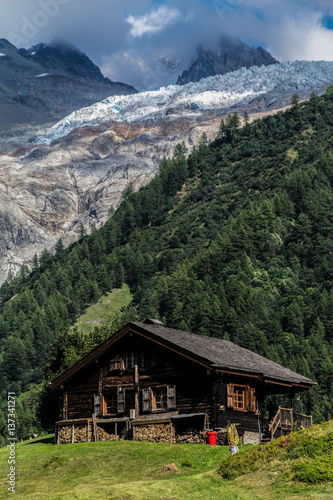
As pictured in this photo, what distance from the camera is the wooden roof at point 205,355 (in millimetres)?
40875

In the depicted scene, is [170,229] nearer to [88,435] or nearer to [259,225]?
[259,225]

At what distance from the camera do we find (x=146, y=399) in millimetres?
43062

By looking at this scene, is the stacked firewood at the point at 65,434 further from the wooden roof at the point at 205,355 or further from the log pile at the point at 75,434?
the wooden roof at the point at 205,355

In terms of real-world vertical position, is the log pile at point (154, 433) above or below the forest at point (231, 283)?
below

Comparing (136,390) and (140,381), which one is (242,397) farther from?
(136,390)

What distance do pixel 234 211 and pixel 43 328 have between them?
5986 cm

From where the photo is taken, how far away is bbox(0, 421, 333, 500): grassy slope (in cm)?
2502

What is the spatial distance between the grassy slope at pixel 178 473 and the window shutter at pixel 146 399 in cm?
538

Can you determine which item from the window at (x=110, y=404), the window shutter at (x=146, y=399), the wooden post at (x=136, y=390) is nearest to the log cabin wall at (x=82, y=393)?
the window at (x=110, y=404)

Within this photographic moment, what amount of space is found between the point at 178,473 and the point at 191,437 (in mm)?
9327

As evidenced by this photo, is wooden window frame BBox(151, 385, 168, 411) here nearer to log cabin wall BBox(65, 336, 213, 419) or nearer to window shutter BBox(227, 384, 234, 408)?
log cabin wall BBox(65, 336, 213, 419)

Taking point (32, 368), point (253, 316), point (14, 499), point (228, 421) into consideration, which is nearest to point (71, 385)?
point (228, 421)

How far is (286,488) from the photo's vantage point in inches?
967

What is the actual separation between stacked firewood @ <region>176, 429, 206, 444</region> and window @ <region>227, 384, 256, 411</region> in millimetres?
3143
